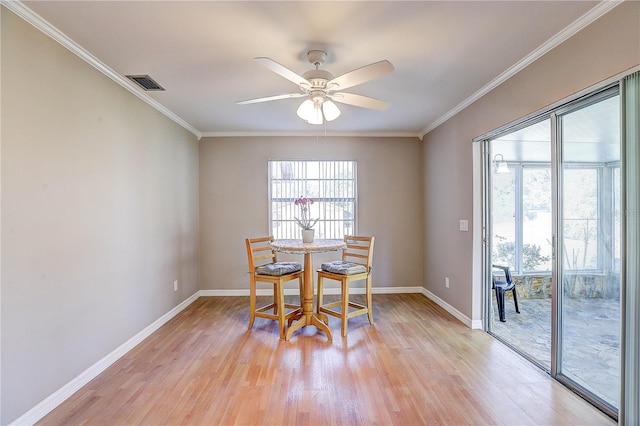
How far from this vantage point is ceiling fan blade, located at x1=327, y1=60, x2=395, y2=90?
1731 mm

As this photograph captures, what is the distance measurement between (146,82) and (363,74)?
2031mm

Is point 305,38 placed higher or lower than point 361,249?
higher

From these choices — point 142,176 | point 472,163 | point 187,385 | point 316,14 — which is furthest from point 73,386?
point 472,163

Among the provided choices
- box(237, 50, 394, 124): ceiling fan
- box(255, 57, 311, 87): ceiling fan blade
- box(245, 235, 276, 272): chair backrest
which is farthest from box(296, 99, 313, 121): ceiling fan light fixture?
box(245, 235, 276, 272): chair backrest

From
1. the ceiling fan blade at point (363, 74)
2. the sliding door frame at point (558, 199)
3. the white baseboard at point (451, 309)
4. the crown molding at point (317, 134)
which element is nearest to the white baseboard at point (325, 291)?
the white baseboard at point (451, 309)

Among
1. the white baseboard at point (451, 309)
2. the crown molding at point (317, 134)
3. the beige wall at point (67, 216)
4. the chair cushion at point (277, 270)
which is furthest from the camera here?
the crown molding at point (317, 134)

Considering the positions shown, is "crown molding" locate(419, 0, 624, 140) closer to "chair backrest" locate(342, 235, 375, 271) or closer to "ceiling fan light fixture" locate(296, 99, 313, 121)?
"ceiling fan light fixture" locate(296, 99, 313, 121)

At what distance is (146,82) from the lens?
8.64 ft

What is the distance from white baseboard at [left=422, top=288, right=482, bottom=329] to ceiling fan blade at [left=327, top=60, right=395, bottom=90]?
269 centimetres

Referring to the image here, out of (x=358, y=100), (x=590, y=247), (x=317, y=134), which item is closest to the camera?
(x=590, y=247)

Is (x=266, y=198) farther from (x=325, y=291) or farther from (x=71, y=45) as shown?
(x=71, y=45)

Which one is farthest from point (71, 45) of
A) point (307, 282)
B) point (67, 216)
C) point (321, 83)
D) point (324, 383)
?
point (324, 383)

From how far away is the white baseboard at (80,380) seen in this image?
171 centimetres

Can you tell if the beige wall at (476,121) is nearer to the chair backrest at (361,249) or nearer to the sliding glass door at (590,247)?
the sliding glass door at (590,247)
